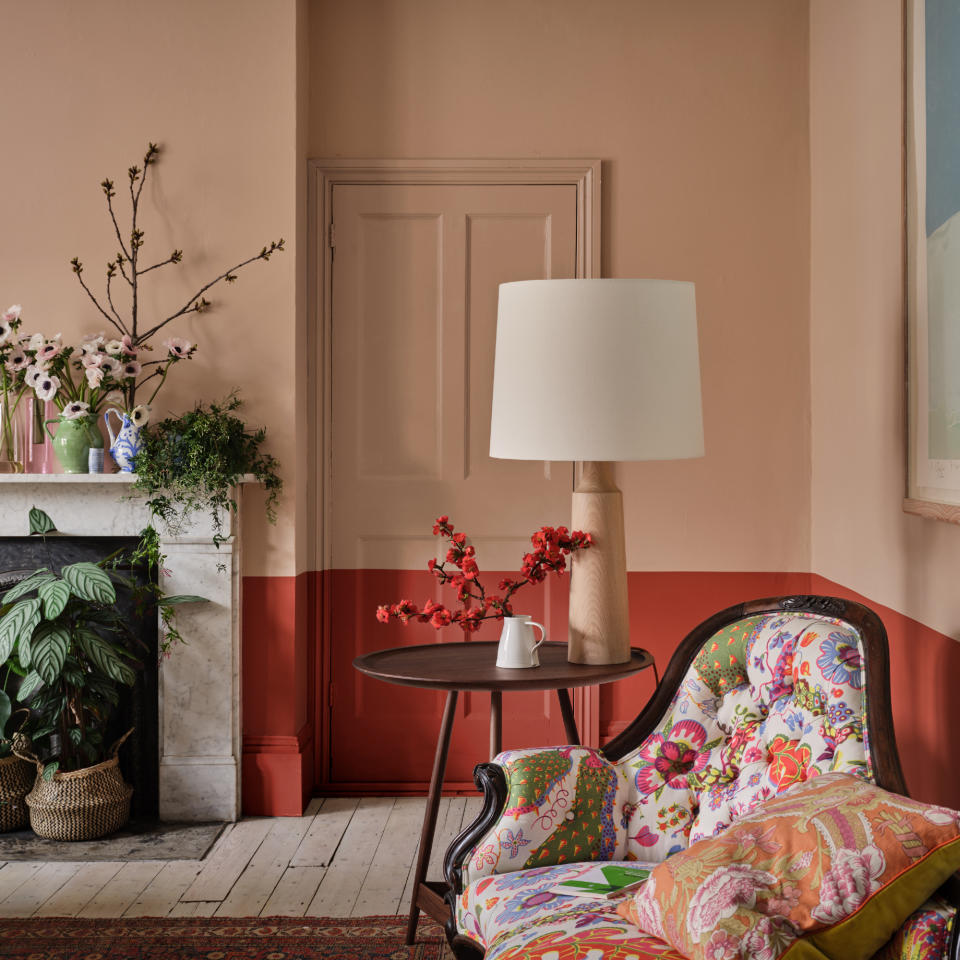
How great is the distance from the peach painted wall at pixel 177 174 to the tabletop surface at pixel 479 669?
0.94 metres

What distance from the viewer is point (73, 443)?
10.3 feet

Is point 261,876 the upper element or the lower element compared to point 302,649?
lower

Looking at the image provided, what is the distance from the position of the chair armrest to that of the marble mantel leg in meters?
1.46

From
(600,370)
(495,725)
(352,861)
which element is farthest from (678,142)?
(352,861)

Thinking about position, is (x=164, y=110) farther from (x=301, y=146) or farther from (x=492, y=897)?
(x=492, y=897)

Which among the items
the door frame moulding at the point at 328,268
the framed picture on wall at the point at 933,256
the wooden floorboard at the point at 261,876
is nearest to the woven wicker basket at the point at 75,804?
the wooden floorboard at the point at 261,876

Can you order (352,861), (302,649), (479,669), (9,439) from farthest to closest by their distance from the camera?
(302,649) → (9,439) → (352,861) → (479,669)

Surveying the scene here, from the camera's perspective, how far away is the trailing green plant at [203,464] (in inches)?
121

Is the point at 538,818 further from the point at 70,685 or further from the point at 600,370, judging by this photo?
the point at 70,685

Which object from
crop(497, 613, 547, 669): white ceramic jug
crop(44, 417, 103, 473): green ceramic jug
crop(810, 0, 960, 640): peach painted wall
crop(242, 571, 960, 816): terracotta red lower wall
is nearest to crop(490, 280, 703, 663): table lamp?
crop(497, 613, 547, 669): white ceramic jug

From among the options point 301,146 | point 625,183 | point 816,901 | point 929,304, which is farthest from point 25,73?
point 816,901

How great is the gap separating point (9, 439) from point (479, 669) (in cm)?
186

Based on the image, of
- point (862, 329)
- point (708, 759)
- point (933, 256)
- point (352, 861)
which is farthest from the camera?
point (352, 861)

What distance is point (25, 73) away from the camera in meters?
3.28
